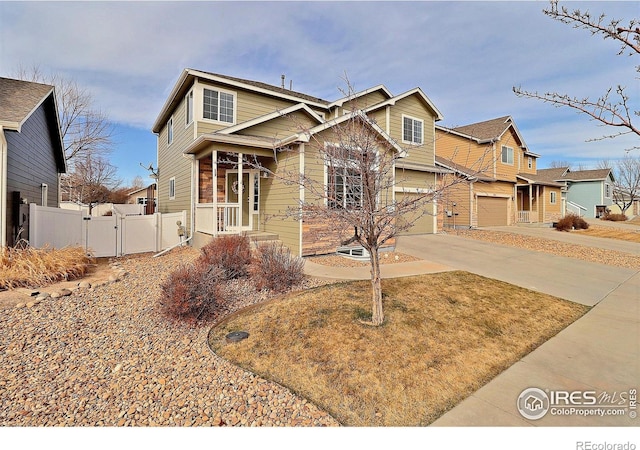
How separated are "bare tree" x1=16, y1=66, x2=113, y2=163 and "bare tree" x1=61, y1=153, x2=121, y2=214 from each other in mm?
926

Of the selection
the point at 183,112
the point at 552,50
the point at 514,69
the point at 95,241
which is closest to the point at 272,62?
the point at 183,112

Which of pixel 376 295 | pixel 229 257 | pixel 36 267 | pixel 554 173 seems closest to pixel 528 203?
pixel 554 173

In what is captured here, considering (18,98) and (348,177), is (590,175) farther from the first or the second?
(18,98)

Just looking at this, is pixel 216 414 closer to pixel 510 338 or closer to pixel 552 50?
pixel 510 338

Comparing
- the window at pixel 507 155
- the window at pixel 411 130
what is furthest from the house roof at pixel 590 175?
the window at pixel 411 130

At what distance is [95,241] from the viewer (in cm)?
1043

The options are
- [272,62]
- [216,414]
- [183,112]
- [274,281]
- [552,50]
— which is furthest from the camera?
[183,112]

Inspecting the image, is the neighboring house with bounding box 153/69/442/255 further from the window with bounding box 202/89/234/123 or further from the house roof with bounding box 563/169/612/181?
the house roof with bounding box 563/169/612/181

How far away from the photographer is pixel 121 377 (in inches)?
134

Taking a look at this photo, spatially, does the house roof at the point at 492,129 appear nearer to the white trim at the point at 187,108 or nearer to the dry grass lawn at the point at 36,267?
the white trim at the point at 187,108

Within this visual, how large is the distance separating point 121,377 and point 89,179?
2814cm

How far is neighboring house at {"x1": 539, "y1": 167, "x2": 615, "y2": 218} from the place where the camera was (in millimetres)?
33188

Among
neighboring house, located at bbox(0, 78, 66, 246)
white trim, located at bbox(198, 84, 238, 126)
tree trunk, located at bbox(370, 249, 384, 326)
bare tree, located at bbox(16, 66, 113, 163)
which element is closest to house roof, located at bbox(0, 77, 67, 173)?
neighboring house, located at bbox(0, 78, 66, 246)

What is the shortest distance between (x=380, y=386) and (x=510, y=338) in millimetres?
2439
